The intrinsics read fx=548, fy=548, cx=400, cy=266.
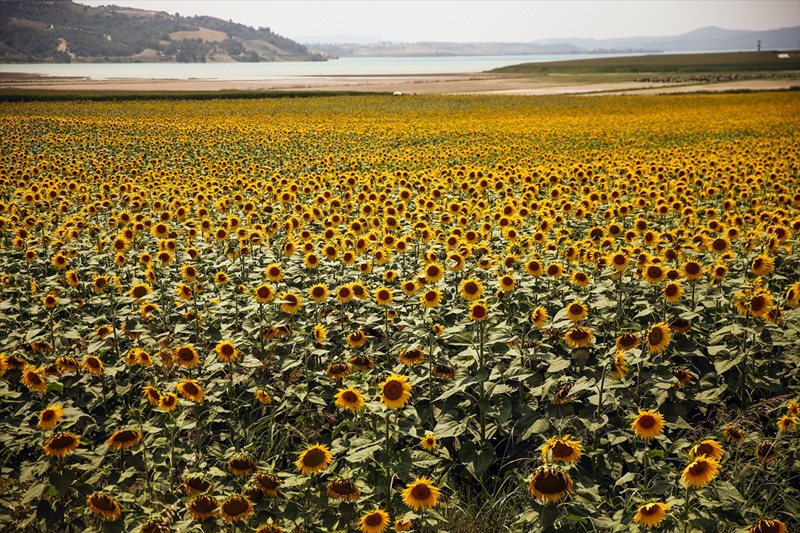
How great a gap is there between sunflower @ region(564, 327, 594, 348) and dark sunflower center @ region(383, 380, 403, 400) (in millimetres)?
1407

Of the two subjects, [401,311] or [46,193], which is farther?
[46,193]

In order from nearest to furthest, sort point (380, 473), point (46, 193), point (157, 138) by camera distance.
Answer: point (380, 473), point (46, 193), point (157, 138)

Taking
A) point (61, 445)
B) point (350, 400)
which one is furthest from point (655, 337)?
point (61, 445)

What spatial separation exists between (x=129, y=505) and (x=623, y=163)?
1329 cm

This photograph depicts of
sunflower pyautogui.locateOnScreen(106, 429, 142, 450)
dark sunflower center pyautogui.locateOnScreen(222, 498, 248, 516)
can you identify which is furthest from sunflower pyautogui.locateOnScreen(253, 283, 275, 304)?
dark sunflower center pyautogui.locateOnScreen(222, 498, 248, 516)

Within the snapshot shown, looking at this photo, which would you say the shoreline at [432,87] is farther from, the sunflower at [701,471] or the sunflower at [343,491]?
the sunflower at [343,491]

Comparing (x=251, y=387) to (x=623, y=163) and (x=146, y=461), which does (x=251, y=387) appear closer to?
(x=146, y=461)

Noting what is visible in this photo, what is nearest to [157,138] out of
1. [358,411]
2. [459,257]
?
[459,257]

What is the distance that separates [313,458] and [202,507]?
0.62 metres

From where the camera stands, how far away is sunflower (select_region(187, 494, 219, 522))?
276cm

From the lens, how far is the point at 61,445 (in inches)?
125

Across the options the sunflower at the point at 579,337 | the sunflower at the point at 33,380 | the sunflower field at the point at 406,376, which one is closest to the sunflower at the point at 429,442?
the sunflower field at the point at 406,376

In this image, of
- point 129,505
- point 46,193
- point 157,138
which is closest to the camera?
point 129,505

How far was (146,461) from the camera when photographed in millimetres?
3496
